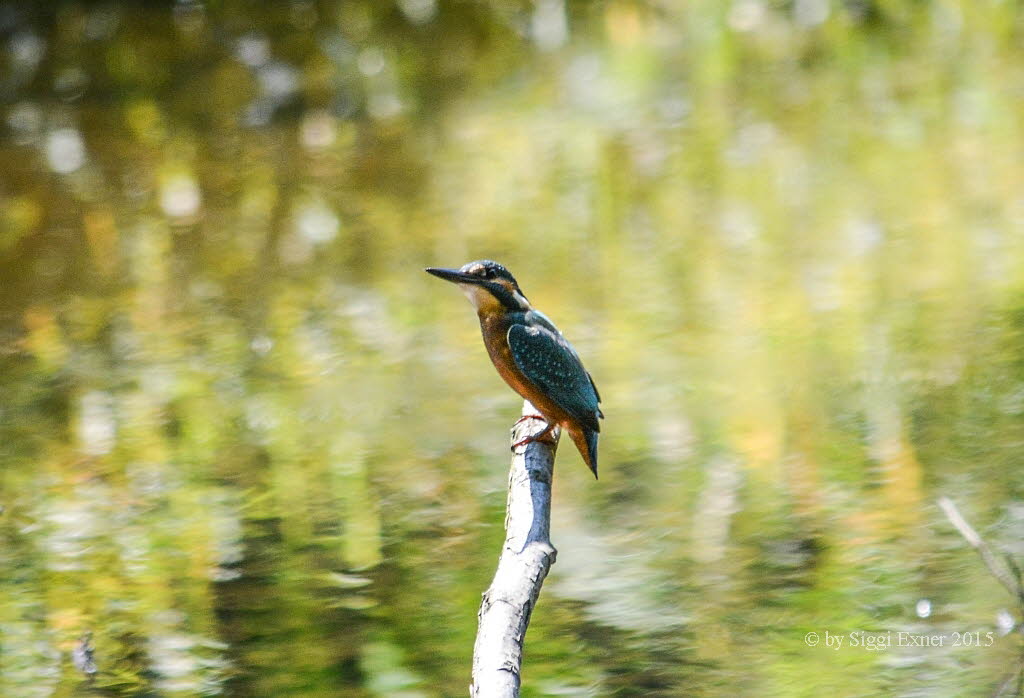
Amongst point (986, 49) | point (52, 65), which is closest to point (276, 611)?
point (986, 49)

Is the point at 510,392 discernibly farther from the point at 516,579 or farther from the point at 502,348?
the point at 516,579

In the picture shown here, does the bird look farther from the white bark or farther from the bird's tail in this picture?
the white bark

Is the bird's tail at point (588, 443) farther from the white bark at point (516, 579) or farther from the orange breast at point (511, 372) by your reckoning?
the white bark at point (516, 579)

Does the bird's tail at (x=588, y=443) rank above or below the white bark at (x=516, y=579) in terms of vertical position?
above

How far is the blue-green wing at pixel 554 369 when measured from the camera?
120 inches

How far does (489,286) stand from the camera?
3.11 metres

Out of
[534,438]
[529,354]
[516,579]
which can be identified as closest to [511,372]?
→ [529,354]

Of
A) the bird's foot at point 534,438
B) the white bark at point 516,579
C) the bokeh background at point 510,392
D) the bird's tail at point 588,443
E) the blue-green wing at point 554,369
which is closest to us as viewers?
the white bark at point 516,579

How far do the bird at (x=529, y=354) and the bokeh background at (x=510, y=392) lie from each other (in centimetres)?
78

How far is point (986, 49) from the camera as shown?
9.12 metres

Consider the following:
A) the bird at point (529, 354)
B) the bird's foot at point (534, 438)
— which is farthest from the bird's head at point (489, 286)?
the bird's foot at point (534, 438)

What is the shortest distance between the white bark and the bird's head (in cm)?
38

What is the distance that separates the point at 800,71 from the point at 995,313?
4.43 meters

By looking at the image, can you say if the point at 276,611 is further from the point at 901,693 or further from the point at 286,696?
the point at 901,693
